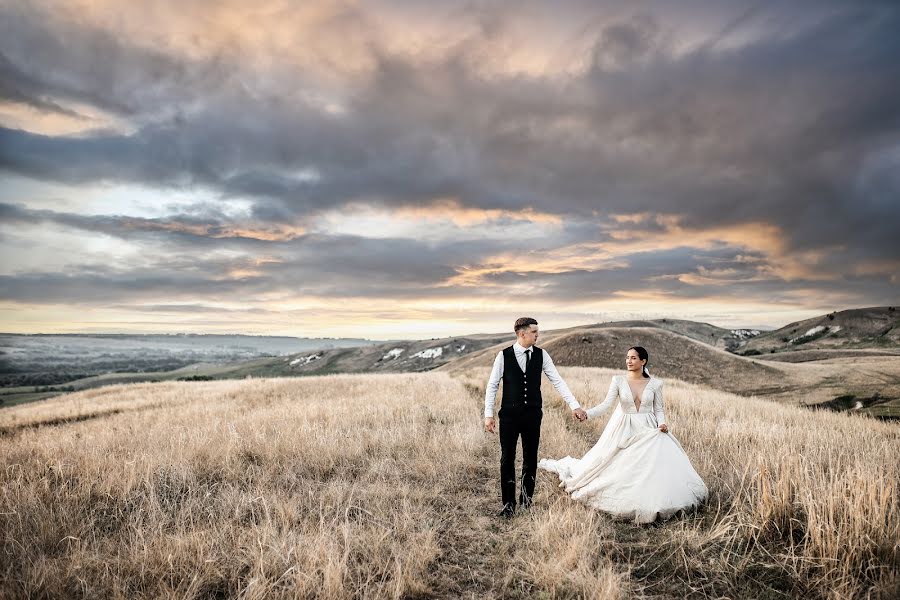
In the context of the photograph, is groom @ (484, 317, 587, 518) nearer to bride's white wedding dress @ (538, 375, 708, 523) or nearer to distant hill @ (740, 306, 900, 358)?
bride's white wedding dress @ (538, 375, 708, 523)

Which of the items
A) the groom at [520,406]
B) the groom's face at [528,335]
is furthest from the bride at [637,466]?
the groom's face at [528,335]

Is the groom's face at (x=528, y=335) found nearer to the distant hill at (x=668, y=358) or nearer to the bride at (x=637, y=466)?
the bride at (x=637, y=466)

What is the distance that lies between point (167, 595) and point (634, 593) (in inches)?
190

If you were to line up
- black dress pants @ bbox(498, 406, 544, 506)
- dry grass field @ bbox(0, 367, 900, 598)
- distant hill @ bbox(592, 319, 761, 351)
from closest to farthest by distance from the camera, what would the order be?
dry grass field @ bbox(0, 367, 900, 598), black dress pants @ bbox(498, 406, 544, 506), distant hill @ bbox(592, 319, 761, 351)

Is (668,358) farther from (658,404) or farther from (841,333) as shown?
(841,333)

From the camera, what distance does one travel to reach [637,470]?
6.43 metres

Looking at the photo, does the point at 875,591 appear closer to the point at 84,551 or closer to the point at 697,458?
the point at 697,458

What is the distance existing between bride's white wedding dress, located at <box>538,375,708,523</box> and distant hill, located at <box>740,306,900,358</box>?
11479 centimetres

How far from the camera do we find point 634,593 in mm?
4406

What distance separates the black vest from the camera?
259 inches

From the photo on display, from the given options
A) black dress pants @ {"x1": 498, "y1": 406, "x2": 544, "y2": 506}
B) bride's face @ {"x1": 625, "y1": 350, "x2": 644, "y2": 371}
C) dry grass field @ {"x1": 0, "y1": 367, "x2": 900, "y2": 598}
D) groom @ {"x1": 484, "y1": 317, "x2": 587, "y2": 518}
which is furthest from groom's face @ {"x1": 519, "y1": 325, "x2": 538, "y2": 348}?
dry grass field @ {"x1": 0, "y1": 367, "x2": 900, "y2": 598}

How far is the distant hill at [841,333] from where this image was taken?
10300 cm

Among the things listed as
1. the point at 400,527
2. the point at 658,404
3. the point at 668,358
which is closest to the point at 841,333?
the point at 668,358

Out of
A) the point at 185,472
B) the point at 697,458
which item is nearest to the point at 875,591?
the point at 697,458
